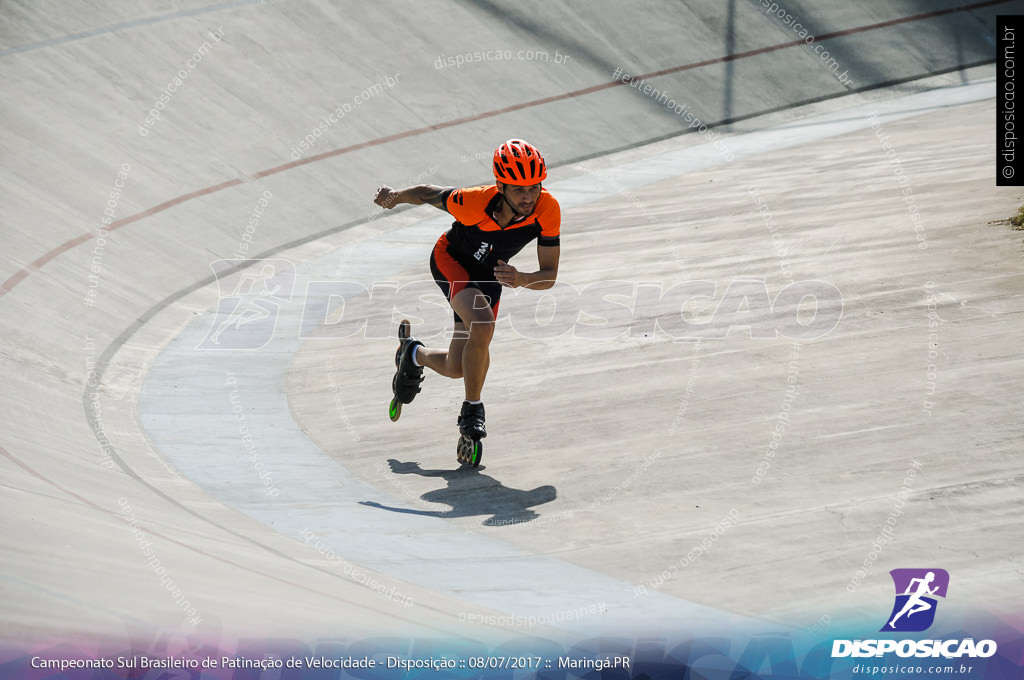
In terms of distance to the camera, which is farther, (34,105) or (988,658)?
(34,105)

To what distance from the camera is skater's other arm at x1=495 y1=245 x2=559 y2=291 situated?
4.44 metres

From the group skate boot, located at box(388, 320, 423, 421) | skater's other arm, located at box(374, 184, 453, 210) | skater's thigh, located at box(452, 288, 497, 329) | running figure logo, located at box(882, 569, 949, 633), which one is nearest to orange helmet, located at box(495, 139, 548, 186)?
skater's other arm, located at box(374, 184, 453, 210)

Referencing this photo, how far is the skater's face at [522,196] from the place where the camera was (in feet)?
14.9

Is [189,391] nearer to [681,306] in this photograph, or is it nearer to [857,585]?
[681,306]

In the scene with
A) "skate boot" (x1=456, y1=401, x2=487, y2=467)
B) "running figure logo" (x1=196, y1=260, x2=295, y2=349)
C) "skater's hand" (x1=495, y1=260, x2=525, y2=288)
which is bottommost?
"skate boot" (x1=456, y1=401, x2=487, y2=467)

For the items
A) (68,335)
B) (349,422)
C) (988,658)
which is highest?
(68,335)

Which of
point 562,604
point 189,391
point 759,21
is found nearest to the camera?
point 562,604

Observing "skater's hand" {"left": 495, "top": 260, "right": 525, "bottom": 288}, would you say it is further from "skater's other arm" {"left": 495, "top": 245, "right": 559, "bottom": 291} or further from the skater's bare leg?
the skater's bare leg

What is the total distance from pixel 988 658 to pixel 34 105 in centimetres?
772

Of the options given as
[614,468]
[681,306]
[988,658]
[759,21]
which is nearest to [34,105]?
[681,306]

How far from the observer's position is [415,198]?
4.87m

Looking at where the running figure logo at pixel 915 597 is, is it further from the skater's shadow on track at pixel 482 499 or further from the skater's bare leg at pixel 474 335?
the skater's bare leg at pixel 474 335

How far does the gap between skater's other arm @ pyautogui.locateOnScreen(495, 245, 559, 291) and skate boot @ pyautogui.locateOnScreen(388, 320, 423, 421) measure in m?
0.77

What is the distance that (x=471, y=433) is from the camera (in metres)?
4.65
